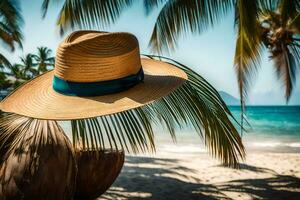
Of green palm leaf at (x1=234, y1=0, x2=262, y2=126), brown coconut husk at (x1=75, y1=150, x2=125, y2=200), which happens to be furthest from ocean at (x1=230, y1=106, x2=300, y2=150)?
brown coconut husk at (x1=75, y1=150, x2=125, y2=200)

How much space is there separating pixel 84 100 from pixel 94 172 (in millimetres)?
1841

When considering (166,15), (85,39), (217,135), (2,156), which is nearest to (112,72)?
(85,39)

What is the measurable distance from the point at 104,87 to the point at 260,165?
6.81m

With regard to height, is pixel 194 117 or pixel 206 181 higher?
pixel 194 117

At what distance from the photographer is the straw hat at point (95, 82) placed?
135cm

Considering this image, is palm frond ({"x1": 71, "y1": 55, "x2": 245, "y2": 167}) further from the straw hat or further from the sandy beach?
the sandy beach

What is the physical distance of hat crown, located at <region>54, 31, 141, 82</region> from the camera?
145 centimetres

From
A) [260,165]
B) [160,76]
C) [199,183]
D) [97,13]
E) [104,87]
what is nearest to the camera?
[104,87]

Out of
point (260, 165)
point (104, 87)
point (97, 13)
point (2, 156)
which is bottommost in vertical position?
point (260, 165)

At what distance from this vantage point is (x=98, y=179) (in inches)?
122

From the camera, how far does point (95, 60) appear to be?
4.78ft

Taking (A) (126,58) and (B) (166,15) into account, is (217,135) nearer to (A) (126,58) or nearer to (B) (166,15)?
(A) (126,58)

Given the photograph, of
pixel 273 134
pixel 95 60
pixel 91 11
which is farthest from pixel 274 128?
pixel 95 60

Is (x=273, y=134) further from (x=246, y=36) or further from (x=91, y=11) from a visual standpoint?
(x=91, y=11)
